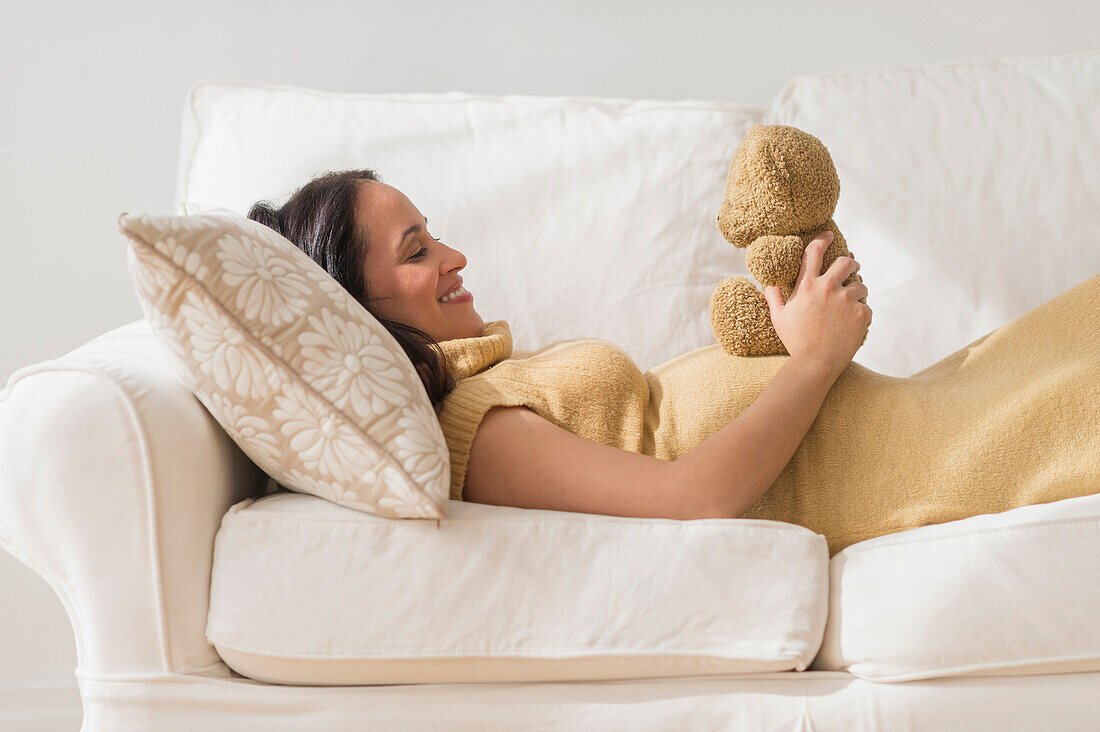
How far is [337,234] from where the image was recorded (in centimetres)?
111

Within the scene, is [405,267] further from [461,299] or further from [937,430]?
[937,430]

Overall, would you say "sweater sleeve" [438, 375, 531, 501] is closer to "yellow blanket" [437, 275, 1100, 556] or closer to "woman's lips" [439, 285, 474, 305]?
"yellow blanket" [437, 275, 1100, 556]

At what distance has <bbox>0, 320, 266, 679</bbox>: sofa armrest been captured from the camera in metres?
0.78

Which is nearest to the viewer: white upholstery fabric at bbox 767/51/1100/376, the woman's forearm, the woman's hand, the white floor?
the woman's forearm

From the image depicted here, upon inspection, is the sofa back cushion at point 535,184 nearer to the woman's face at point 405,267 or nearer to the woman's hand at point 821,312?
the woman's face at point 405,267

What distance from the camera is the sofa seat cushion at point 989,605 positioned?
2.64 ft

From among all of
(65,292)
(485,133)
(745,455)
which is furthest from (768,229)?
(65,292)

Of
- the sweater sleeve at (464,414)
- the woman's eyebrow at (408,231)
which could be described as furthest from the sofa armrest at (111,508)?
the woman's eyebrow at (408,231)

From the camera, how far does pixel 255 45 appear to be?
180 centimetres

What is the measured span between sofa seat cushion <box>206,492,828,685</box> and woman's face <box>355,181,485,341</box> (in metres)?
0.34

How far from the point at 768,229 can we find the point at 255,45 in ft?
3.96

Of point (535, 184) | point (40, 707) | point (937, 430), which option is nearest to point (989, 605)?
point (937, 430)

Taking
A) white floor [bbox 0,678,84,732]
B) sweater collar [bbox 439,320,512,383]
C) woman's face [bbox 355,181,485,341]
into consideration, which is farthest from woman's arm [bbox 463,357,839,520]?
white floor [bbox 0,678,84,732]

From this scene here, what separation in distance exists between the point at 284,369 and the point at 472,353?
29 centimetres
